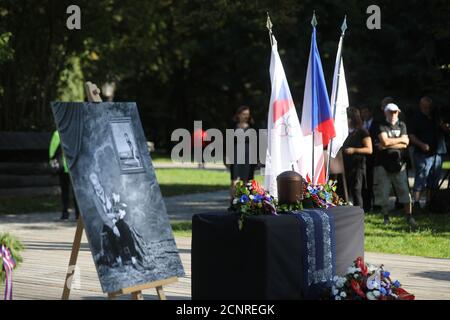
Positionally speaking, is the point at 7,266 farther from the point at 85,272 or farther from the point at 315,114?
the point at 315,114

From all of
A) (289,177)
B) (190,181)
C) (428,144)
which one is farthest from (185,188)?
(289,177)

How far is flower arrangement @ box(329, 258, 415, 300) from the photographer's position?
7852mm

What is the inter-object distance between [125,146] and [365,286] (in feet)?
8.22

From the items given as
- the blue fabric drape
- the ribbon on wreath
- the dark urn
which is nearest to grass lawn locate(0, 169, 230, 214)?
the dark urn

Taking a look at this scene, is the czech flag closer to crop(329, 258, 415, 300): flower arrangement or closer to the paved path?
crop(329, 258, 415, 300): flower arrangement

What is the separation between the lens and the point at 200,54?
176ft

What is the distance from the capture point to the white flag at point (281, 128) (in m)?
10.8

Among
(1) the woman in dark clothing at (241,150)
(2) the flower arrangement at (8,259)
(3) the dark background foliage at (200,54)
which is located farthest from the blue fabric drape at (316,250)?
(3) the dark background foliage at (200,54)

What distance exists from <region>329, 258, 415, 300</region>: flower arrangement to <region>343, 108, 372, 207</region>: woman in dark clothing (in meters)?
7.65

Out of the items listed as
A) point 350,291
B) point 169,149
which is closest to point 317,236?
point 350,291

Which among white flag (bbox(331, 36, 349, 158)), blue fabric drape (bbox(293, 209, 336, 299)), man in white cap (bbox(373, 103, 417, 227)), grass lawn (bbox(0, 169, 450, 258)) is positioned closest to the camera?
blue fabric drape (bbox(293, 209, 336, 299))

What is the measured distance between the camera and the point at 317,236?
26.9 feet

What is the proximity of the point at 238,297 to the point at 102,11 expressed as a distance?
1989 cm

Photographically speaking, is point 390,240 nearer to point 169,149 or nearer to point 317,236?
point 317,236
